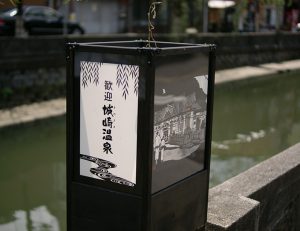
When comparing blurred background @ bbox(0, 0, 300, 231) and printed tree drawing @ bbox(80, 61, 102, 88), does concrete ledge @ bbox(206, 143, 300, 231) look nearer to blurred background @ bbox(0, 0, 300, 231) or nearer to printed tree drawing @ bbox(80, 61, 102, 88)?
printed tree drawing @ bbox(80, 61, 102, 88)

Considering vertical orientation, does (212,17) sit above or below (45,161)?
above

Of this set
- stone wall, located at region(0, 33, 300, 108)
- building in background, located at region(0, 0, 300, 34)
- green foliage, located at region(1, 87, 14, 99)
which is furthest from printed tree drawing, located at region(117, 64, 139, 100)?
building in background, located at region(0, 0, 300, 34)

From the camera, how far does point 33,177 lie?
6605mm

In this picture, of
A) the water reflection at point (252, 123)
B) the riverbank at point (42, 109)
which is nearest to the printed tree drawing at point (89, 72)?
the water reflection at point (252, 123)

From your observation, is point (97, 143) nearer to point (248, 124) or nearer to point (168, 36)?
point (248, 124)

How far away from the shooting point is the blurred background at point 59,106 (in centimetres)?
597

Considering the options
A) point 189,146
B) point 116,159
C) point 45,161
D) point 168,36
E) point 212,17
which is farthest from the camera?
point 212,17

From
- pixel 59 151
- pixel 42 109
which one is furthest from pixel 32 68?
pixel 59 151

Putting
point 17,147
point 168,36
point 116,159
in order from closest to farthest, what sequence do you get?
point 116,159 → point 17,147 → point 168,36

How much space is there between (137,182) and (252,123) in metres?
8.41

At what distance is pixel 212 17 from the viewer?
2889 cm

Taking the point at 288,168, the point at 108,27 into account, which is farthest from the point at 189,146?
the point at 108,27

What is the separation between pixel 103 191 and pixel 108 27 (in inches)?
960

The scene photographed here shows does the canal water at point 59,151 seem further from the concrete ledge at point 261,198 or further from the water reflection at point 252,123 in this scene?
the concrete ledge at point 261,198
